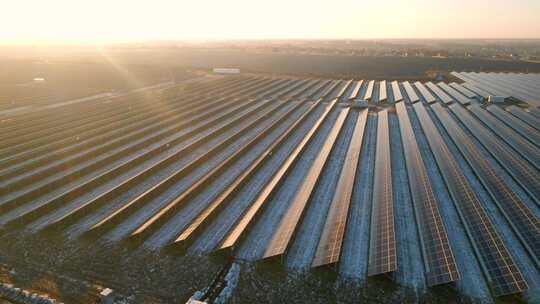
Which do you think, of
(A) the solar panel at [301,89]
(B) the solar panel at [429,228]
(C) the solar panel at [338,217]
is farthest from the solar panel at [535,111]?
(A) the solar panel at [301,89]

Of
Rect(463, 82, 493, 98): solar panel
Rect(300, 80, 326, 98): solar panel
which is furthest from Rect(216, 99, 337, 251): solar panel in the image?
Rect(463, 82, 493, 98): solar panel

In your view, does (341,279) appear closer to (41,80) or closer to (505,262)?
(505,262)

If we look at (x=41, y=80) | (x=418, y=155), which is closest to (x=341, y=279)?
(x=418, y=155)

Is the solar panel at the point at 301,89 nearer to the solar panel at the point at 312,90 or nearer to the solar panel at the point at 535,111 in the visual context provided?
the solar panel at the point at 312,90

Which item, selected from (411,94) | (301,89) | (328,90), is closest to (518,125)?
(411,94)

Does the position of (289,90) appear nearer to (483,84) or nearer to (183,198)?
(483,84)

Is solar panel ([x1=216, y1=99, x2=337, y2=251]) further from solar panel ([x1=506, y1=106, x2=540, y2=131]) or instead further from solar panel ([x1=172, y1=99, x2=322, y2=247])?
solar panel ([x1=506, y1=106, x2=540, y2=131])
